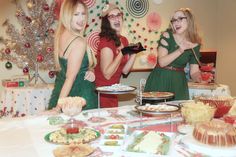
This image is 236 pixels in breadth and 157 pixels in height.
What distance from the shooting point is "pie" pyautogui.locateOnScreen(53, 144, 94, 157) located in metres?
1.08

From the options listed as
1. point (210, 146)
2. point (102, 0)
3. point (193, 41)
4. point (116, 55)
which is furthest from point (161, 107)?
point (102, 0)

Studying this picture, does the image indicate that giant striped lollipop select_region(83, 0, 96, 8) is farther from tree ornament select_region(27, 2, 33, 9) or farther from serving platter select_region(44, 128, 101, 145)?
serving platter select_region(44, 128, 101, 145)

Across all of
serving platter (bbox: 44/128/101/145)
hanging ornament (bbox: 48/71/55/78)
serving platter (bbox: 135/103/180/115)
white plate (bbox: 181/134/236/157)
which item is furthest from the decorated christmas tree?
white plate (bbox: 181/134/236/157)

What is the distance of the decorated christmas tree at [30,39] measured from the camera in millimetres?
3357

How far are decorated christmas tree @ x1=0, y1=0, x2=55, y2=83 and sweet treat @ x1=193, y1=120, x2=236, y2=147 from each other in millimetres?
2478

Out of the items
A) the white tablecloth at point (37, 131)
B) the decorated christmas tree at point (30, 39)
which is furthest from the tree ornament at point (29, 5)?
the white tablecloth at point (37, 131)

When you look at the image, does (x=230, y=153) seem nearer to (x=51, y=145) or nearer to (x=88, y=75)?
(x=51, y=145)

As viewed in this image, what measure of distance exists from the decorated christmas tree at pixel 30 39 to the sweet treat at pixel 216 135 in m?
2.48

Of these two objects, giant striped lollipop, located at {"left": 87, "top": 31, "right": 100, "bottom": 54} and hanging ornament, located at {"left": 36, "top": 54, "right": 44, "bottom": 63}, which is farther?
giant striped lollipop, located at {"left": 87, "top": 31, "right": 100, "bottom": 54}

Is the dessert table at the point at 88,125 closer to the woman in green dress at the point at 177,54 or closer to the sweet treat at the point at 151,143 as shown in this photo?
the sweet treat at the point at 151,143

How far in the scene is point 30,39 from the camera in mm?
3355

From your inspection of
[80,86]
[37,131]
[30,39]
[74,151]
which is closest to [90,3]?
[30,39]

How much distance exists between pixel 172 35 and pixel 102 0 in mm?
1438

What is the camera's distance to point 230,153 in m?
1.12
